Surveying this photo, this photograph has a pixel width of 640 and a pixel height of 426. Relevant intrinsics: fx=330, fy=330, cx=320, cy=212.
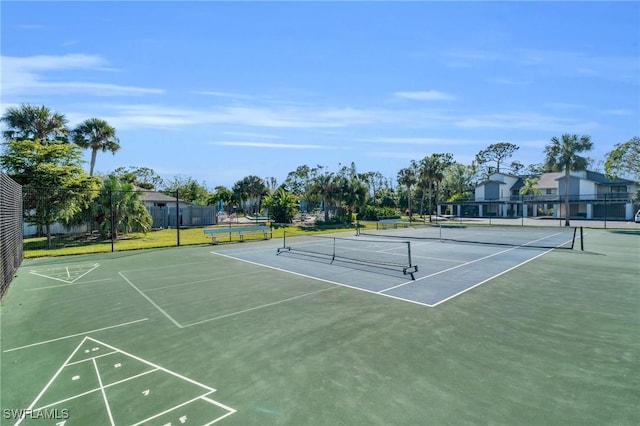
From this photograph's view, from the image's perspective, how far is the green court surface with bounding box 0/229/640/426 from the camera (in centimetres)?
418

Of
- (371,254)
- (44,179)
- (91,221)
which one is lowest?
(371,254)

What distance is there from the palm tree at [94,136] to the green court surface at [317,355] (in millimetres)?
32032

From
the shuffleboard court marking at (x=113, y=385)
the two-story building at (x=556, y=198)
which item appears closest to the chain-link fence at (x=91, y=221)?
the shuffleboard court marking at (x=113, y=385)

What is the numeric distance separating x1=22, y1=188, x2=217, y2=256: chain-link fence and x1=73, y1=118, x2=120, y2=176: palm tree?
737 cm

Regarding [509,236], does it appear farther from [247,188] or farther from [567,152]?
[247,188]

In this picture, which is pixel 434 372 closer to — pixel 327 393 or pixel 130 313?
pixel 327 393


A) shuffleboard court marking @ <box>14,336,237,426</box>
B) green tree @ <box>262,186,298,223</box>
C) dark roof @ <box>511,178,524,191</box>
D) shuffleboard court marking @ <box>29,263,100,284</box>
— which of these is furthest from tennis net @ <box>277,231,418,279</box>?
dark roof @ <box>511,178,524,191</box>

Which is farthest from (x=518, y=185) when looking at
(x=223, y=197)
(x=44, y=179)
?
(x=44, y=179)

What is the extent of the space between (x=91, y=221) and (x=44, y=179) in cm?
628

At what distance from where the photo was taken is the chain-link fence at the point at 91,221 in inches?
777

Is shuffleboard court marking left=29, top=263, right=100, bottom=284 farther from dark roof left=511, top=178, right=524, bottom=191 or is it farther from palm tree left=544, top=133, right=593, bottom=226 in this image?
dark roof left=511, top=178, right=524, bottom=191

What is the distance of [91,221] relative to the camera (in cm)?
2569

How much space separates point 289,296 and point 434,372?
5074mm

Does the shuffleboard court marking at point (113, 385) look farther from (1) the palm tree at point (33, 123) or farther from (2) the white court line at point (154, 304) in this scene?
(1) the palm tree at point (33, 123)
